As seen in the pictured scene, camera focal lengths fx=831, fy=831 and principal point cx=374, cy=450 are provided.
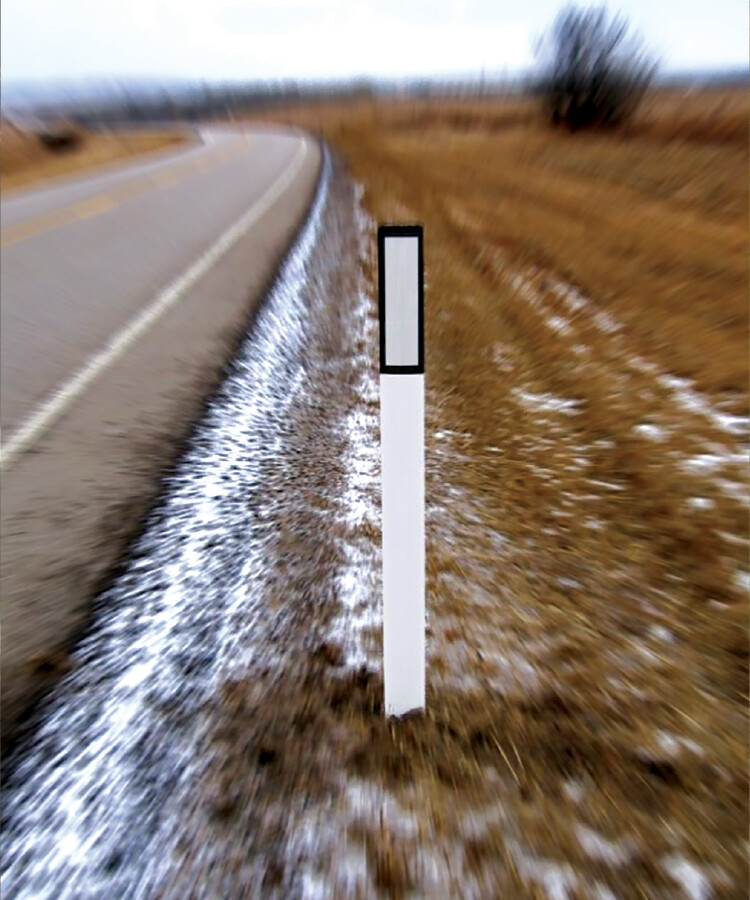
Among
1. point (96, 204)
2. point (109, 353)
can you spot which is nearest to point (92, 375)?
point (109, 353)

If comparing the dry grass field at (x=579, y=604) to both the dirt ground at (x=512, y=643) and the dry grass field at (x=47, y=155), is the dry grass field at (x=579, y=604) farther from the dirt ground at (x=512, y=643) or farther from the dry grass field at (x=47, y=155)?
the dry grass field at (x=47, y=155)

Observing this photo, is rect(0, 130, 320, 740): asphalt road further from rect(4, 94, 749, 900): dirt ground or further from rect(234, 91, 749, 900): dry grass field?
rect(234, 91, 749, 900): dry grass field

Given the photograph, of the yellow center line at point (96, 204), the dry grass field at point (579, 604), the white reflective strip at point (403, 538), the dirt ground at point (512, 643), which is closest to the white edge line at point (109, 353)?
the dirt ground at point (512, 643)

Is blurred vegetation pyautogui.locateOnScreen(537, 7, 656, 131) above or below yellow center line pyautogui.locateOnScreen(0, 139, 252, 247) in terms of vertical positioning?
above

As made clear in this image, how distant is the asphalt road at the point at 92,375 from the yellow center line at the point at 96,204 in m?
0.13

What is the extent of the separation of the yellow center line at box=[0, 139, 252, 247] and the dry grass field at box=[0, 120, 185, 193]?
425 cm

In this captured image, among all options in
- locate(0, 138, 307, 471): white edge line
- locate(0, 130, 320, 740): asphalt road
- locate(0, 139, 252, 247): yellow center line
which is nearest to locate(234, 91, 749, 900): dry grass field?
locate(0, 130, 320, 740): asphalt road

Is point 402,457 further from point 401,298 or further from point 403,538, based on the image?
point 401,298

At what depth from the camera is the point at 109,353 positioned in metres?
6.70

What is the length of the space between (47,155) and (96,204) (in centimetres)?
2353

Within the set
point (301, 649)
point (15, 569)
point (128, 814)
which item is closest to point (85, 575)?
point (15, 569)

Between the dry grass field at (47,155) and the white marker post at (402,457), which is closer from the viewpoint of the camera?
the white marker post at (402,457)

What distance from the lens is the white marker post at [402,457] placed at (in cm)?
201

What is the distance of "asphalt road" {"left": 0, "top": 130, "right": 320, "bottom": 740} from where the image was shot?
333cm
